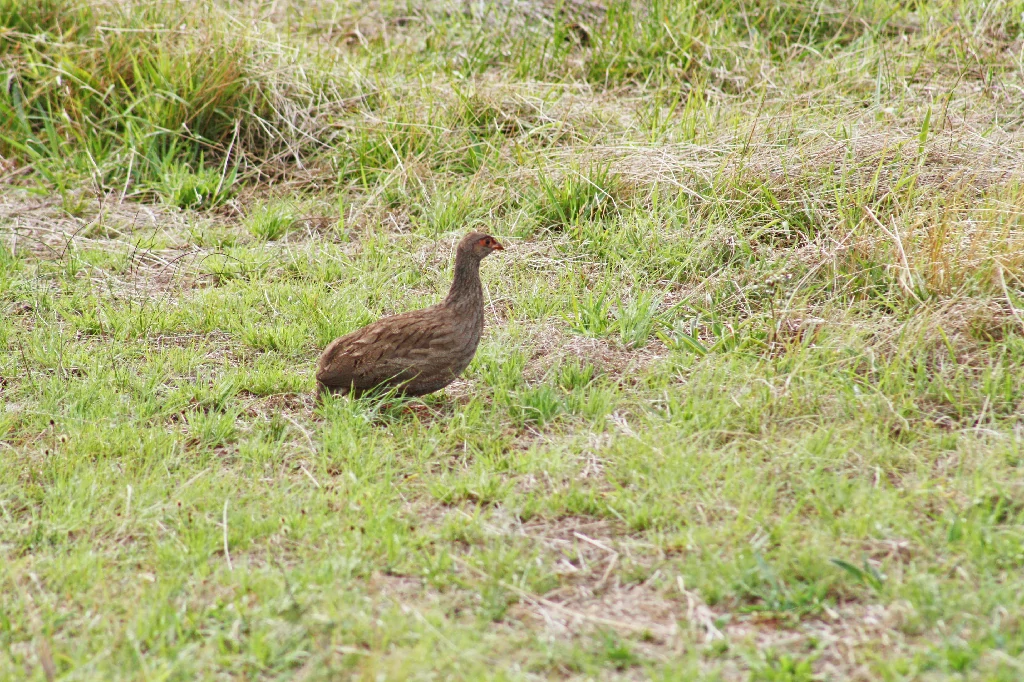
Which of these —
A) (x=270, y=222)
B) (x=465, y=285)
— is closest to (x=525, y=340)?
(x=465, y=285)

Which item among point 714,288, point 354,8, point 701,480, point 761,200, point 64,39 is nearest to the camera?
point 701,480

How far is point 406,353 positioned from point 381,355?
4.1 inches

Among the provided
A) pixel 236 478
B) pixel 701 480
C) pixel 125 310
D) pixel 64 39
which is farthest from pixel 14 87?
pixel 701 480

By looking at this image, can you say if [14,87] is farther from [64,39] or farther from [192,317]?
[192,317]

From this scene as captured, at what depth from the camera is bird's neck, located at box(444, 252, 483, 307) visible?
467 cm

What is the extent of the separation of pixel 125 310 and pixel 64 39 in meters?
2.90

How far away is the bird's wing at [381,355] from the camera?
448 cm

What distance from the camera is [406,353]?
448cm

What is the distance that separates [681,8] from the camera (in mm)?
7871

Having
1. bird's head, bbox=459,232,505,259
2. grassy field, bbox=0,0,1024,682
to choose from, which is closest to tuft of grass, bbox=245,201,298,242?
grassy field, bbox=0,0,1024,682

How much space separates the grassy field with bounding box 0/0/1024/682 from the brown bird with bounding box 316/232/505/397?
14 cm

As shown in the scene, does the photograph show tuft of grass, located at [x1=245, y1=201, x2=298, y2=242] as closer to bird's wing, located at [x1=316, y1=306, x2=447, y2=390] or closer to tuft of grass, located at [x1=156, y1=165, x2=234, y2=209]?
tuft of grass, located at [x1=156, y1=165, x2=234, y2=209]

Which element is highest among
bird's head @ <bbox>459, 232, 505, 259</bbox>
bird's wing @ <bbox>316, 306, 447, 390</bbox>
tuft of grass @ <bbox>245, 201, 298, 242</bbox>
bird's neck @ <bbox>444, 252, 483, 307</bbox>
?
bird's head @ <bbox>459, 232, 505, 259</bbox>

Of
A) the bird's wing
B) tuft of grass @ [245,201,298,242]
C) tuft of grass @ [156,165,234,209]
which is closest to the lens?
the bird's wing
